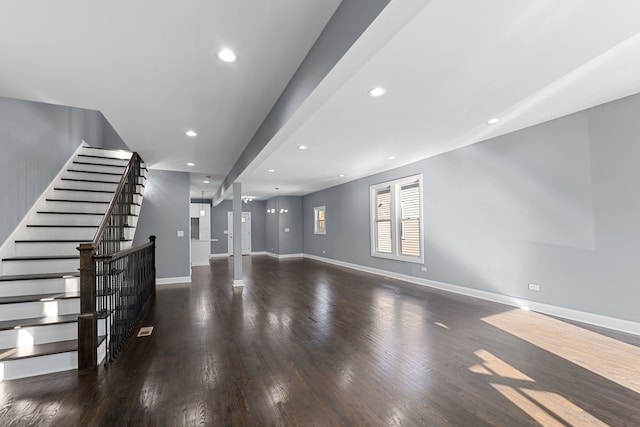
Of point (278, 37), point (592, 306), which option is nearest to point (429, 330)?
point (592, 306)

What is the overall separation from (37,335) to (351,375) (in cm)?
282

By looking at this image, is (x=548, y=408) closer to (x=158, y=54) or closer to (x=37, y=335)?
(x=158, y=54)

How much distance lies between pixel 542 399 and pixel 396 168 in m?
5.24

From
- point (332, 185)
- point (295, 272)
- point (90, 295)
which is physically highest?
point (332, 185)

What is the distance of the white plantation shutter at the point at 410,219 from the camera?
20.6 feet

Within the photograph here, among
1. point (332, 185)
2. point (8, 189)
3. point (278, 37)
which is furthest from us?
point (332, 185)

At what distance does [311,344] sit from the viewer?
3.06m

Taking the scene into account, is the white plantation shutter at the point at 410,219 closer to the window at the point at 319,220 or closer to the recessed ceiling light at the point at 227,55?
the window at the point at 319,220

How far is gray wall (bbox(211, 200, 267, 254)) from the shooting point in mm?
12602

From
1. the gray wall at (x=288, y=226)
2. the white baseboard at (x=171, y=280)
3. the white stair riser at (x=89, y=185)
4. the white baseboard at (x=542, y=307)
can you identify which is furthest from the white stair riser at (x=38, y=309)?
the gray wall at (x=288, y=226)

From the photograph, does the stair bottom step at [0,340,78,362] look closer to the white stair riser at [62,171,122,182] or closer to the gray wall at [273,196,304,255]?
the white stair riser at [62,171,122,182]

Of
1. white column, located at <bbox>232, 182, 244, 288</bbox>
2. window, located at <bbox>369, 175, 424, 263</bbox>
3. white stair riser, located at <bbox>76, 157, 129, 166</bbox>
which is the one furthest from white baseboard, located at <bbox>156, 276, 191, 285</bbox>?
window, located at <bbox>369, 175, 424, 263</bbox>

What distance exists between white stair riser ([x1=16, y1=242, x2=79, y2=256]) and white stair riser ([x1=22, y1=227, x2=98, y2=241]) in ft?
0.49

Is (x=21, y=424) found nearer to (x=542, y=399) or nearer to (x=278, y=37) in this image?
(x=278, y=37)
